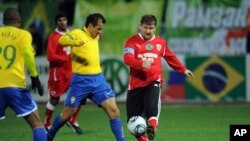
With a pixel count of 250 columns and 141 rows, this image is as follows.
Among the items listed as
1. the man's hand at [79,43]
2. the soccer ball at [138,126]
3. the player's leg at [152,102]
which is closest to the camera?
the soccer ball at [138,126]

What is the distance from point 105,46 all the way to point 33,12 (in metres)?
2.36

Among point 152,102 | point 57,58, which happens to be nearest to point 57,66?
point 57,58

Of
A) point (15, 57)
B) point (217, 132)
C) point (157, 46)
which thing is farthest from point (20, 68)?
point (217, 132)

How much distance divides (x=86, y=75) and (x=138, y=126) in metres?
1.39

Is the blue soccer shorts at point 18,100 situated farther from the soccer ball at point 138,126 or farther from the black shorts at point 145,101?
the black shorts at point 145,101

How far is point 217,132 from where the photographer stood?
50.6ft

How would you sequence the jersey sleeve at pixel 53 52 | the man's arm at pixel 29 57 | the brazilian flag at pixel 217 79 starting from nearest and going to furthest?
1. the man's arm at pixel 29 57
2. the jersey sleeve at pixel 53 52
3. the brazilian flag at pixel 217 79

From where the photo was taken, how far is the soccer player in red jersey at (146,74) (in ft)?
41.8

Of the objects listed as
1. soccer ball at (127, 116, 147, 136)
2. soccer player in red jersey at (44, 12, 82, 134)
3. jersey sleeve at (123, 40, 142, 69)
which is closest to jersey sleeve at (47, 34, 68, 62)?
soccer player in red jersey at (44, 12, 82, 134)

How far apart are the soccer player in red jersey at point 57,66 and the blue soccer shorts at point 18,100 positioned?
457 centimetres

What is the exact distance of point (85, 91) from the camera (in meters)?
13.1

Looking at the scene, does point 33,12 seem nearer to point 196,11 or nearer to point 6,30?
point 196,11

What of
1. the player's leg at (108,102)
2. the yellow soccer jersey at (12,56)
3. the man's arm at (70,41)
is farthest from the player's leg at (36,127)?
the man's arm at (70,41)

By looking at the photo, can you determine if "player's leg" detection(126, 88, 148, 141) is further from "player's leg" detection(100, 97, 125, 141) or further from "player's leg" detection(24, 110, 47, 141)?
"player's leg" detection(24, 110, 47, 141)
